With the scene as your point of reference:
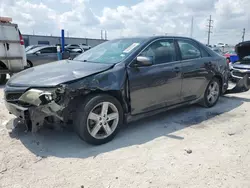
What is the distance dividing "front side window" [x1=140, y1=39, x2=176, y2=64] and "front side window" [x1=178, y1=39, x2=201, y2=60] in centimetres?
25

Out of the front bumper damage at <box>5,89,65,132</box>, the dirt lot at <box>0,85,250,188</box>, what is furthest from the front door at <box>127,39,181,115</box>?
the front bumper damage at <box>5,89,65,132</box>

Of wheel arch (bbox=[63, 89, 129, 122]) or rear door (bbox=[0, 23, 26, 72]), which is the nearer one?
wheel arch (bbox=[63, 89, 129, 122])

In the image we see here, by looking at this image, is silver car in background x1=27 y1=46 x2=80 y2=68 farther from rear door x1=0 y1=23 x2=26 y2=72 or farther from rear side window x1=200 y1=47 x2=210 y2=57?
rear side window x1=200 y1=47 x2=210 y2=57

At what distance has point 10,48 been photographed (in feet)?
25.6

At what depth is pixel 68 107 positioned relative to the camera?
3002 millimetres

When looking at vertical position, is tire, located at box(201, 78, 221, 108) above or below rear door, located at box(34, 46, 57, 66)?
below

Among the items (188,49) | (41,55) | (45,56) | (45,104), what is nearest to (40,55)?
(41,55)

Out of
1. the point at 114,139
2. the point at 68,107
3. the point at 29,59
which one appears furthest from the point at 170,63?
the point at 29,59

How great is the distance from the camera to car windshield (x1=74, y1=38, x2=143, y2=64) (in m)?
3.70

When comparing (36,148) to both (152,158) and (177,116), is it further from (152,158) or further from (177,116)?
(177,116)

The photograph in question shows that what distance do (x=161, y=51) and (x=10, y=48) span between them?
19.5 ft

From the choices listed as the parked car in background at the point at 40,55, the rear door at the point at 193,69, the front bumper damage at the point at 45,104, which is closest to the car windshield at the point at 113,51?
the front bumper damage at the point at 45,104

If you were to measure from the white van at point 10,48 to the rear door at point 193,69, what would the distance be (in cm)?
602

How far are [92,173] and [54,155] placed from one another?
699 millimetres
